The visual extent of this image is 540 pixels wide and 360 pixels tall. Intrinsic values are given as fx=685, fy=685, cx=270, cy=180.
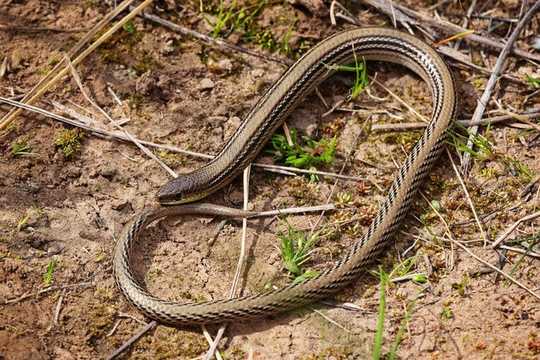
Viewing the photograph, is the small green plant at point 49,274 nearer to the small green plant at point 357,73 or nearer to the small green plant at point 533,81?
the small green plant at point 357,73

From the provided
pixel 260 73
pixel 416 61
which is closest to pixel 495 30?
pixel 416 61

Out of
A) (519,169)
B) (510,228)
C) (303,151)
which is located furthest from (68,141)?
(519,169)

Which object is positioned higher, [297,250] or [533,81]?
[533,81]

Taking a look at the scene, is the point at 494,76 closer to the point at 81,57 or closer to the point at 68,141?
the point at 81,57

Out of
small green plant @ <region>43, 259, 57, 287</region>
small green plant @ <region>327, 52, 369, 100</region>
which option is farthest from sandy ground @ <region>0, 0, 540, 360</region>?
small green plant @ <region>327, 52, 369, 100</region>

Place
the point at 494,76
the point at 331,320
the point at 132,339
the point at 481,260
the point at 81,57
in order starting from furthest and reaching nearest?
the point at 494,76 → the point at 81,57 → the point at 481,260 → the point at 331,320 → the point at 132,339
